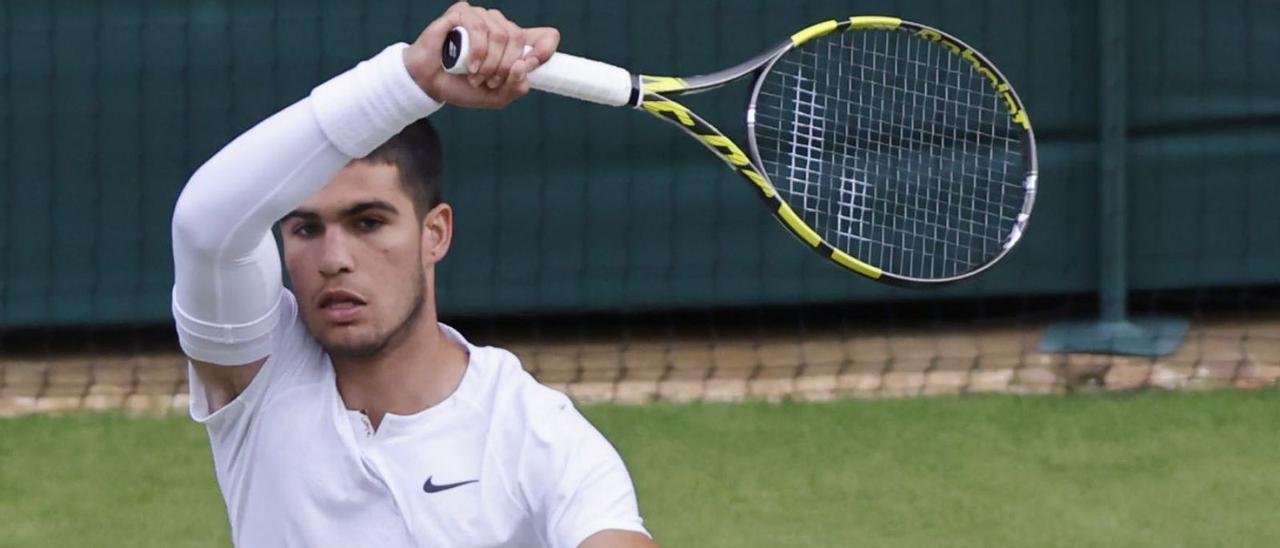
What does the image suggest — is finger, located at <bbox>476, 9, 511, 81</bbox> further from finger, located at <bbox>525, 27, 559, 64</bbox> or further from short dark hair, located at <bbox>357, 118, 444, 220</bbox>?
short dark hair, located at <bbox>357, 118, 444, 220</bbox>

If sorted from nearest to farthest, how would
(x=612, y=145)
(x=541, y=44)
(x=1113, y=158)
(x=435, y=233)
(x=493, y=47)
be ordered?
(x=493, y=47)
(x=541, y=44)
(x=435, y=233)
(x=1113, y=158)
(x=612, y=145)

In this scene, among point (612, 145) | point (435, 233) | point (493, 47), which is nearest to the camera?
point (493, 47)

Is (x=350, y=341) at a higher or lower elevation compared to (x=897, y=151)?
higher

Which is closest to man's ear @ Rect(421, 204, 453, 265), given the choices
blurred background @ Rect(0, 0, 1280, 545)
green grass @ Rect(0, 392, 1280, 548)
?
green grass @ Rect(0, 392, 1280, 548)

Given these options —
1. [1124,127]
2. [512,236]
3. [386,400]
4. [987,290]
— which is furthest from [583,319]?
[386,400]

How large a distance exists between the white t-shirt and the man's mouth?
0.35 ft

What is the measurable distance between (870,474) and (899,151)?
3.55ft

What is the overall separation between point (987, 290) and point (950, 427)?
0.81 m

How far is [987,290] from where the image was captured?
22.4 feet

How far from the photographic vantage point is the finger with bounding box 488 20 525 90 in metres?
2.69

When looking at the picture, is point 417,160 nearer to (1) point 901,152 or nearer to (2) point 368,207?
(2) point 368,207

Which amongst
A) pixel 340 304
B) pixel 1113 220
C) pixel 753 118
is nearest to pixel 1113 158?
pixel 1113 220

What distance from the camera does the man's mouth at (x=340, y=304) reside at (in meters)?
3.02

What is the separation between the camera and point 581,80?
117 inches
